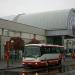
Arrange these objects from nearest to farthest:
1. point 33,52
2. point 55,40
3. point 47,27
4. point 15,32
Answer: point 33,52 < point 15,32 < point 55,40 < point 47,27

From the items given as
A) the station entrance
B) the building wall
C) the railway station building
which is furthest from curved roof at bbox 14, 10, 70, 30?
the building wall

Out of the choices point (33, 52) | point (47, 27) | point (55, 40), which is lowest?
point (33, 52)

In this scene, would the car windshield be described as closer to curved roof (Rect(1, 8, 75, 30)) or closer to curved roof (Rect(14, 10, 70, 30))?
curved roof (Rect(1, 8, 75, 30))

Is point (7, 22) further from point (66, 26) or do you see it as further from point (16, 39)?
point (66, 26)

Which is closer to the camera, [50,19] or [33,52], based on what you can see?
[33,52]

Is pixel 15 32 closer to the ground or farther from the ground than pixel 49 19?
closer to the ground

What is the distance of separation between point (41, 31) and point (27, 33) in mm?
7806

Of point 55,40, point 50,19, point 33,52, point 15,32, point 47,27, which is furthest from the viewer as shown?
point 50,19

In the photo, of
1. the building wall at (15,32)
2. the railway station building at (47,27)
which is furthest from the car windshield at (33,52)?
the railway station building at (47,27)

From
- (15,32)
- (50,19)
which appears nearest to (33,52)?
(15,32)

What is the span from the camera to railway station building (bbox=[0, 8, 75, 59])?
196ft

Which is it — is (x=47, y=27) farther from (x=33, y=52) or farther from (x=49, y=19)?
(x=33, y=52)

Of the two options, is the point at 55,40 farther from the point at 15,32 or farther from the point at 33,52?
the point at 33,52

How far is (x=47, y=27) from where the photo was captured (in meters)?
78.8
